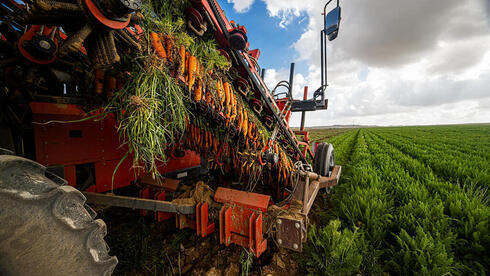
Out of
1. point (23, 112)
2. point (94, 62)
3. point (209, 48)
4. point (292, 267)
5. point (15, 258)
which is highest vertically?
point (209, 48)

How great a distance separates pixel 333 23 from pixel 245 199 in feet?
8.67

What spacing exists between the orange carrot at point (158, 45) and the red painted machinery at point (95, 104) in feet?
0.35

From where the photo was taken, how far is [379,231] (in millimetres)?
2455

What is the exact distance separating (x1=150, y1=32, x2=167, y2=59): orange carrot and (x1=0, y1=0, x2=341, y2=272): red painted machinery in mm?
106

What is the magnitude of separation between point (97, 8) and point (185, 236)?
2831mm

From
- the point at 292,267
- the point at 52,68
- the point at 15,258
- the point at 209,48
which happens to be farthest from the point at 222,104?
the point at 292,267

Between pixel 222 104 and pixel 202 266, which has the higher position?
pixel 222 104

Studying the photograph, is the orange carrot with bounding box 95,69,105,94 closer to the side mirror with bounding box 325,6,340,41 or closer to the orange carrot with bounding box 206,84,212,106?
the orange carrot with bounding box 206,84,212,106

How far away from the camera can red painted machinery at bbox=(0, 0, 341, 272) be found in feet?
2.96

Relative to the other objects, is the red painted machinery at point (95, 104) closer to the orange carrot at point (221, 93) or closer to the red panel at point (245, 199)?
the red panel at point (245, 199)

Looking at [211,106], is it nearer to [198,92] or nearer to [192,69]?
[198,92]

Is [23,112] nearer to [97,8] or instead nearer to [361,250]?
[97,8]

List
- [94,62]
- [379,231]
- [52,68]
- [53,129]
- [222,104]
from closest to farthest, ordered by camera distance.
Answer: [94,62] < [52,68] < [53,129] < [222,104] < [379,231]

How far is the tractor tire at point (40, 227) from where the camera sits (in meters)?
0.77
